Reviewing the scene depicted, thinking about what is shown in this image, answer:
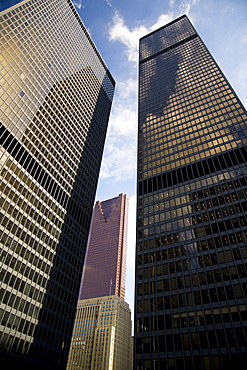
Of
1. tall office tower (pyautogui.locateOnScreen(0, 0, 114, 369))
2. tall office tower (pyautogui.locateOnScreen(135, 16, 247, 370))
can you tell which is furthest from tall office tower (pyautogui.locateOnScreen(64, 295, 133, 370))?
tall office tower (pyautogui.locateOnScreen(135, 16, 247, 370))

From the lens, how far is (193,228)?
55.8 metres

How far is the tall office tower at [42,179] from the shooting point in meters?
53.6

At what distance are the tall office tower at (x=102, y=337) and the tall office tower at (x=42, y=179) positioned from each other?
354 feet

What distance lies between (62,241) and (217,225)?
135 feet

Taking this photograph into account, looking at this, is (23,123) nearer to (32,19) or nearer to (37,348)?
(32,19)

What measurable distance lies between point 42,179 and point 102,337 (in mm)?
131469

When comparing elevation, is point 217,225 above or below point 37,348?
above

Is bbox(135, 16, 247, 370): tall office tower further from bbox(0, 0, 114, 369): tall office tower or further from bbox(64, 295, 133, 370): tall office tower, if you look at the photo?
bbox(64, 295, 133, 370): tall office tower

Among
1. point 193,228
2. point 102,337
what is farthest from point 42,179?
point 102,337

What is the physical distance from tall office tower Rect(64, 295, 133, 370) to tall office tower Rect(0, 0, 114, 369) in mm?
107894

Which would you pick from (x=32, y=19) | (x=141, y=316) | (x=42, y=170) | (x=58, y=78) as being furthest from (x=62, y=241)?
(x=32, y=19)

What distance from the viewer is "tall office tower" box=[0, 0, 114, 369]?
2109 inches

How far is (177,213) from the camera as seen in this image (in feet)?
199

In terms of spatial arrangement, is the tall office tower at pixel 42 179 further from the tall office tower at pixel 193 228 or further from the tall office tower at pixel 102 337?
the tall office tower at pixel 102 337
